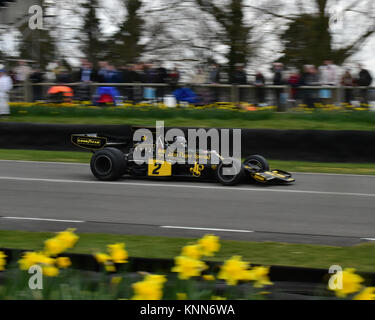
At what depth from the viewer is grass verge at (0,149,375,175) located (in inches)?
501

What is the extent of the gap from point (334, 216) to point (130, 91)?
32.7 feet

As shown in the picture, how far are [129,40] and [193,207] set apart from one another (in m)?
15.5

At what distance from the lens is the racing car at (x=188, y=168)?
1048 centimetres

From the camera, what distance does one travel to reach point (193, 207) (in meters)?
8.70

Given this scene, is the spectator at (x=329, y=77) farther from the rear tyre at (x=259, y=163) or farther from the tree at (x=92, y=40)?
the tree at (x=92, y=40)

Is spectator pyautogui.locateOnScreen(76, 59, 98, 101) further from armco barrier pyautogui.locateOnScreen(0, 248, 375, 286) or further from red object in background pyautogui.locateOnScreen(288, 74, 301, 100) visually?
armco barrier pyautogui.locateOnScreen(0, 248, 375, 286)

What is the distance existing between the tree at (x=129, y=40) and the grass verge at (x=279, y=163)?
927cm

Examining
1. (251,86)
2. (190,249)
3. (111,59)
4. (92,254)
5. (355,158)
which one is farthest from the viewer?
(111,59)

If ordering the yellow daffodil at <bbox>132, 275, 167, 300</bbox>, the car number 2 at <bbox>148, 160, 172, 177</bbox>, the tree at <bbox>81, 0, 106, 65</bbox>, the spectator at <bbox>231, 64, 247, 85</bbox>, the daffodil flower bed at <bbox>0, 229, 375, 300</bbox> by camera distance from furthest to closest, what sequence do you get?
the tree at <bbox>81, 0, 106, 65</bbox>
the spectator at <bbox>231, 64, 247, 85</bbox>
the car number 2 at <bbox>148, 160, 172, 177</bbox>
the daffodil flower bed at <bbox>0, 229, 375, 300</bbox>
the yellow daffodil at <bbox>132, 275, 167, 300</bbox>

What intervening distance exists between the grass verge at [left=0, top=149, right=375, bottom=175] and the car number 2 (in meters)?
3.16

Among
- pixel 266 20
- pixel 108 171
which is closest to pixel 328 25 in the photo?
pixel 266 20

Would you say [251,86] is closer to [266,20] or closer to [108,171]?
[266,20]

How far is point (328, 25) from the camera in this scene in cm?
2048

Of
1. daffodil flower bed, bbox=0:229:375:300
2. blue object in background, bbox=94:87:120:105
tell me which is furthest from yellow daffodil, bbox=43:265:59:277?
blue object in background, bbox=94:87:120:105
